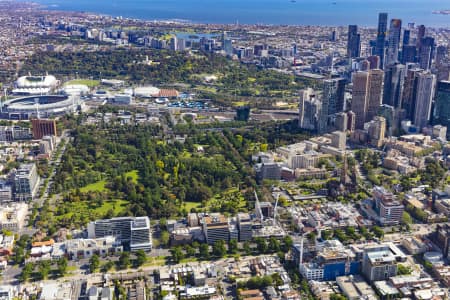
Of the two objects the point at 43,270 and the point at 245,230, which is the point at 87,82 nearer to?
the point at 245,230

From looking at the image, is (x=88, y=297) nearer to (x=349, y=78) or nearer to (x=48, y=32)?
(x=349, y=78)

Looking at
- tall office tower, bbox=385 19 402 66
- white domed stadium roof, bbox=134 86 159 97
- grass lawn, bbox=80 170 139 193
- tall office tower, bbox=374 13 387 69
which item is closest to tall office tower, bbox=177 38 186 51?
white domed stadium roof, bbox=134 86 159 97

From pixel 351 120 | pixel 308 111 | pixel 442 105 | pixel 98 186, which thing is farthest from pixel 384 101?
pixel 98 186

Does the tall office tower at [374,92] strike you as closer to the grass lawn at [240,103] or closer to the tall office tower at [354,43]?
the grass lawn at [240,103]

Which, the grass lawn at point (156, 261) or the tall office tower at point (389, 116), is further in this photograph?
the tall office tower at point (389, 116)

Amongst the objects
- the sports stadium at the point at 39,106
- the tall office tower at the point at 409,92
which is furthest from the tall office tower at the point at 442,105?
the sports stadium at the point at 39,106

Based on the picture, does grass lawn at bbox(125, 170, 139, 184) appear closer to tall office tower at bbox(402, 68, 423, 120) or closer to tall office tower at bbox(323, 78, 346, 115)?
tall office tower at bbox(323, 78, 346, 115)
